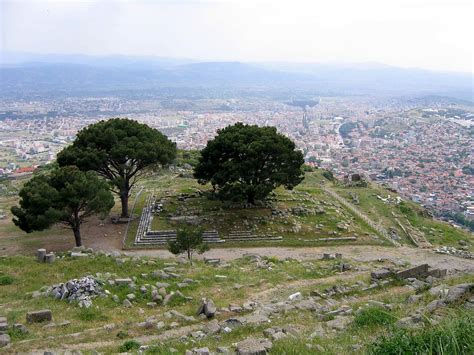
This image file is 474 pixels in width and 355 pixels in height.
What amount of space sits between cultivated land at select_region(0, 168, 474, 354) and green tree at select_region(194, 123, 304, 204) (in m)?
2.44

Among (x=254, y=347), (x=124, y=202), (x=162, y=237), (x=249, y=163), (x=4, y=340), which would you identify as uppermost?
(x=254, y=347)

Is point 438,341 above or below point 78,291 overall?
above

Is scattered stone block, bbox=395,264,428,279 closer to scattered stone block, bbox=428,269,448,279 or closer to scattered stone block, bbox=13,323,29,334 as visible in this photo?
scattered stone block, bbox=428,269,448,279

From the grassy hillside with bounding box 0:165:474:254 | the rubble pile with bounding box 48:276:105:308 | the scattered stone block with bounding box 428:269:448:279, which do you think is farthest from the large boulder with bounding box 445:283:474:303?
the grassy hillside with bounding box 0:165:474:254

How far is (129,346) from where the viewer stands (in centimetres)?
1221

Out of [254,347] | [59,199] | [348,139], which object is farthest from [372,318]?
[348,139]

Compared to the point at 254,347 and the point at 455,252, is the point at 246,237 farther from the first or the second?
the point at 254,347

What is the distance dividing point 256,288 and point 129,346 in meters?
7.46

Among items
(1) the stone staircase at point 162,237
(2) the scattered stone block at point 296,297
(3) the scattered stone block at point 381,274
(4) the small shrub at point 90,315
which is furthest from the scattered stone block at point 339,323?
(1) the stone staircase at point 162,237

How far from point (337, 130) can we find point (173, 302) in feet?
471

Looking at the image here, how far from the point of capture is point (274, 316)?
14.5m

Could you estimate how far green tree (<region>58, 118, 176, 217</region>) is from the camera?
98.9 ft

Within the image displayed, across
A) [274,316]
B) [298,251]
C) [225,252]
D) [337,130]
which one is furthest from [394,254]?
[337,130]

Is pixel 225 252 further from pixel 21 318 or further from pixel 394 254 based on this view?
pixel 21 318
